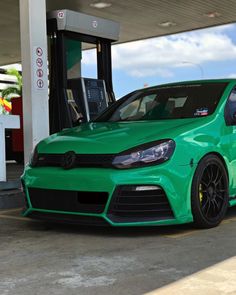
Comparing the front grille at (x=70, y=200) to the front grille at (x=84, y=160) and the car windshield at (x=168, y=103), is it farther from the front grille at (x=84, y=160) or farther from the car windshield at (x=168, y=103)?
the car windshield at (x=168, y=103)

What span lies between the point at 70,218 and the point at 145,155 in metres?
0.95

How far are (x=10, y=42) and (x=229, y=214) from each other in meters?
14.0

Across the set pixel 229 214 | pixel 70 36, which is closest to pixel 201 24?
pixel 70 36

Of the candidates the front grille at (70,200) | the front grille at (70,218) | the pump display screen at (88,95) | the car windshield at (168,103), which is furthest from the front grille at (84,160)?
the pump display screen at (88,95)

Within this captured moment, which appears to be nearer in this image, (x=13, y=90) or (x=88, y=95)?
(x=88, y=95)

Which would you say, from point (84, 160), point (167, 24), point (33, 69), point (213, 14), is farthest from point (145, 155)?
point (167, 24)

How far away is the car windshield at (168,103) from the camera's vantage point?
5742 mm

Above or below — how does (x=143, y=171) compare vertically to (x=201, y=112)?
below

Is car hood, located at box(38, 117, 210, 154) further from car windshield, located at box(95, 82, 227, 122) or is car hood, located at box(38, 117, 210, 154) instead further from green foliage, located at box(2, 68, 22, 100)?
green foliage, located at box(2, 68, 22, 100)

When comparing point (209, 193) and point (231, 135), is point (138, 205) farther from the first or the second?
point (231, 135)

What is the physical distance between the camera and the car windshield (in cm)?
574

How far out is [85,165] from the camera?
16.5ft

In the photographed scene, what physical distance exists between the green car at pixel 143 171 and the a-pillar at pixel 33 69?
209 centimetres

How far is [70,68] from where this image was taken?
1138 cm
